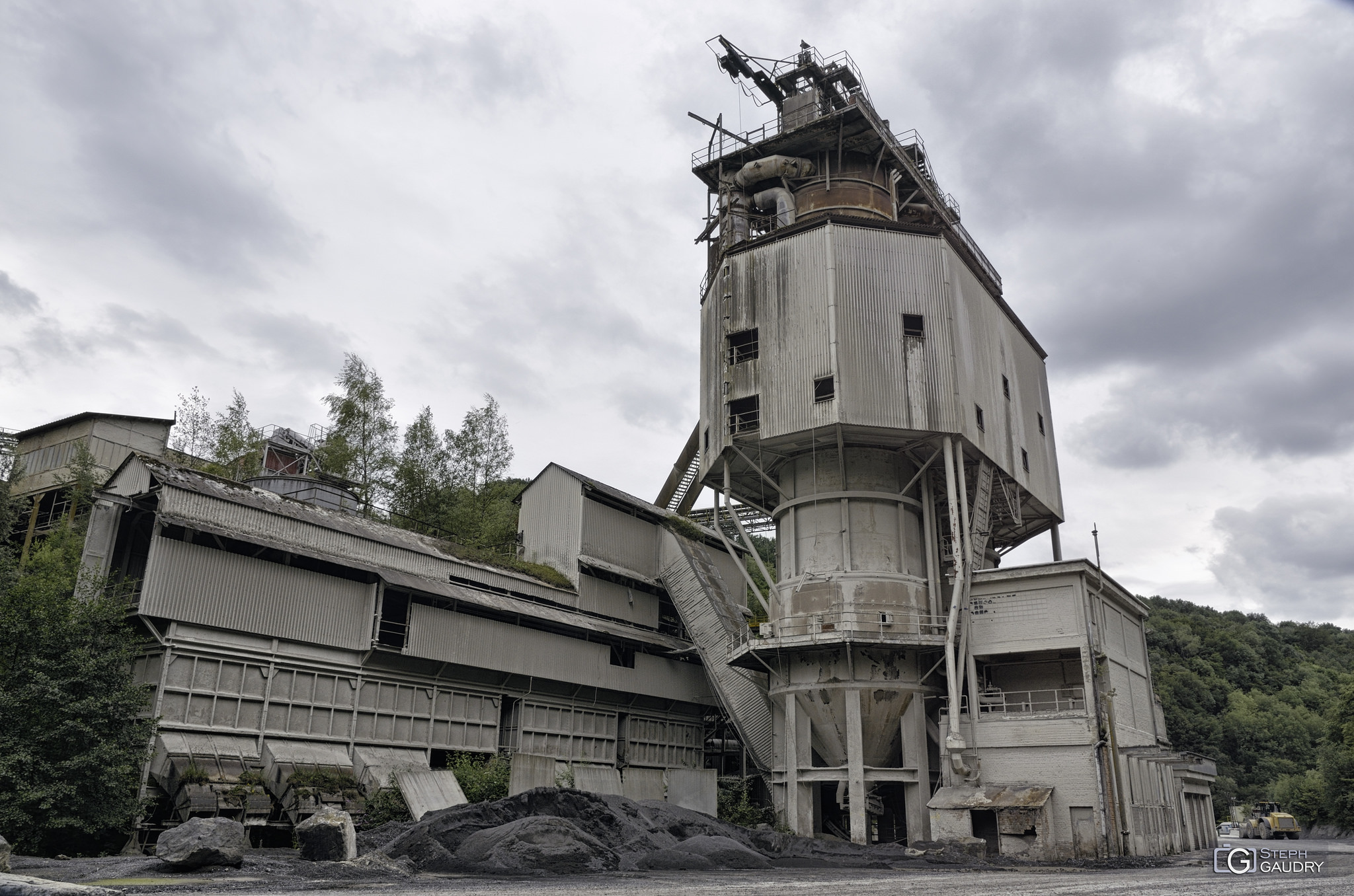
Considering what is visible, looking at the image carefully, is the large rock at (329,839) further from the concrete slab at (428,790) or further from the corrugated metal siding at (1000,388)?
the corrugated metal siding at (1000,388)

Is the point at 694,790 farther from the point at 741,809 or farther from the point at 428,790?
the point at 428,790

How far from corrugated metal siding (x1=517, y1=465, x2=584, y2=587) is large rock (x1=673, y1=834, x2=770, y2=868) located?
46.4 feet

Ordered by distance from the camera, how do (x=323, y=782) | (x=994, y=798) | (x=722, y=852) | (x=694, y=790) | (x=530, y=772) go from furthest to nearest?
1. (x=694, y=790)
2. (x=530, y=772)
3. (x=994, y=798)
4. (x=323, y=782)
5. (x=722, y=852)

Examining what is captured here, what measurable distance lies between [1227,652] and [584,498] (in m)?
79.3

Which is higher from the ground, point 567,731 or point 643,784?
point 567,731

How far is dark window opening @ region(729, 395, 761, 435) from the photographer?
30531 mm

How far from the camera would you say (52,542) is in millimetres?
24828

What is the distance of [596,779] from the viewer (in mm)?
30406

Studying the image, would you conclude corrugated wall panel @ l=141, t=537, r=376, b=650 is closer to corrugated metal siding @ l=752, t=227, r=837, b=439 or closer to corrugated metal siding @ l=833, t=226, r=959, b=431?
corrugated metal siding @ l=752, t=227, r=837, b=439

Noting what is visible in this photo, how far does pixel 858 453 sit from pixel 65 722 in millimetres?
21394

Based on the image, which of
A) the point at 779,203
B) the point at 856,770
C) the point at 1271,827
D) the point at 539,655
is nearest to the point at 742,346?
the point at 779,203

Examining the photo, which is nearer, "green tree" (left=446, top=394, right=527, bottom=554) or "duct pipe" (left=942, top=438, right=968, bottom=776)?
"duct pipe" (left=942, top=438, right=968, bottom=776)

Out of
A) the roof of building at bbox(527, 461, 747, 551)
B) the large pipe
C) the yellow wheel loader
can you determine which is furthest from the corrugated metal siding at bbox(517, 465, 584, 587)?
the yellow wheel loader

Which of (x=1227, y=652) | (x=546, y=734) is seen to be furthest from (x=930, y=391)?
(x=1227, y=652)
